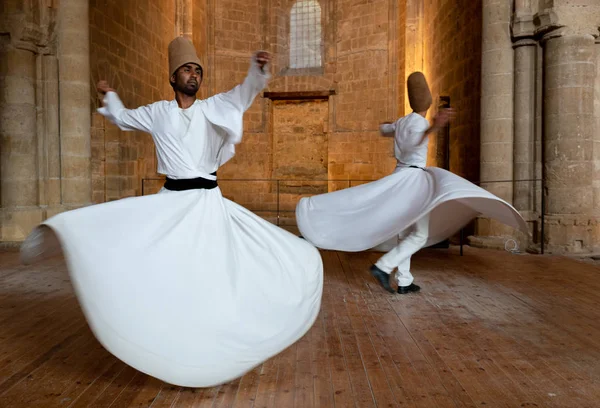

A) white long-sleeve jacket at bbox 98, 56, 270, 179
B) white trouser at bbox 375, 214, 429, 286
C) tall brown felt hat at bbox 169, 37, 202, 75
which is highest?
tall brown felt hat at bbox 169, 37, 202, 75

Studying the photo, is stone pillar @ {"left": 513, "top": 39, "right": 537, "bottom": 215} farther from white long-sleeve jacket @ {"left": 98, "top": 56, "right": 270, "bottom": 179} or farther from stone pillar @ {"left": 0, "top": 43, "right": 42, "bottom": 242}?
stone pillar @ {"left": 0, "top": 43, "right": 42, "bottom": 242}

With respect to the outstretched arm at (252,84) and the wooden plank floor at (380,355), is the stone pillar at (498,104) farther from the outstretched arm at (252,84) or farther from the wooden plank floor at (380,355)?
the outstretched arm at (252,84)

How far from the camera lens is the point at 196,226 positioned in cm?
260

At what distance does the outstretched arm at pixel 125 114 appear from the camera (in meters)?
3.06

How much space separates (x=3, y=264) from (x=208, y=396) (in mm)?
4794

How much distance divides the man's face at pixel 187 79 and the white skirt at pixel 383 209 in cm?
211

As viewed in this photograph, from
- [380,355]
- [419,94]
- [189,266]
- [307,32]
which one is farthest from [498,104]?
[307,32]

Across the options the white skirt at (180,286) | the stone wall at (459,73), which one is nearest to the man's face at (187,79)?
the white skirt at (180,286)

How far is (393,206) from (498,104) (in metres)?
4.08

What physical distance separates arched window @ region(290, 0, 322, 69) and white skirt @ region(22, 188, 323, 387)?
13.9 meters

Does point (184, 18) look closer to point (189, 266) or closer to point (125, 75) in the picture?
point (125, 75)

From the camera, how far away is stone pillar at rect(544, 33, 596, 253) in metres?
7.21

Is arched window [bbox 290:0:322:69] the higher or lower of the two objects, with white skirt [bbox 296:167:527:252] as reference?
higher

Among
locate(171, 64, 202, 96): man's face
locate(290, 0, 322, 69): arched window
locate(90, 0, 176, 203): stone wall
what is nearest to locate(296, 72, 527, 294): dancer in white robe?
locate(171, 64, 202, 96): man's face
